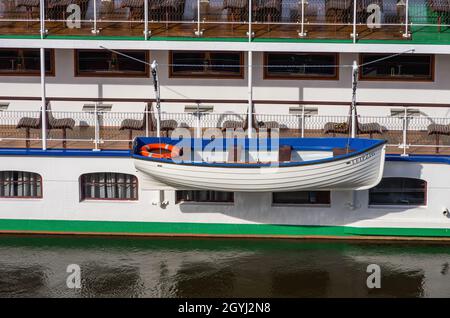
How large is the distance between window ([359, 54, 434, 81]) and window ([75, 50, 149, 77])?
5721mm

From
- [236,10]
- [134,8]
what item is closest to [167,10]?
[134,8]

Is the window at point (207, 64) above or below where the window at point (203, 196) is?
above

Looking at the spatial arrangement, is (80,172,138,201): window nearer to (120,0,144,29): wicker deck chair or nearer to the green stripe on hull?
the green stripe on hull

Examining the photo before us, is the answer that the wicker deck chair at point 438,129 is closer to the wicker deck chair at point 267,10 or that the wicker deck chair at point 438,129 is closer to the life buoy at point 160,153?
the wicker deck chair at point 267,10

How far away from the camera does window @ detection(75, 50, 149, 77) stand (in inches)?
871

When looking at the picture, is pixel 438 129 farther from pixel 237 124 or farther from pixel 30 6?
pixel 30 6

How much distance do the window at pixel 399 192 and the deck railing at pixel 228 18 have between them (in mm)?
3536

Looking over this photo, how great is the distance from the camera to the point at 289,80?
21.9m

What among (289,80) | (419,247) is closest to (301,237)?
(419,247)

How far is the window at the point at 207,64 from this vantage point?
22.0 metres

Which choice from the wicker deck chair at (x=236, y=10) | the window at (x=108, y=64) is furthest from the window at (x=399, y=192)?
the window at (x=108, y=64)

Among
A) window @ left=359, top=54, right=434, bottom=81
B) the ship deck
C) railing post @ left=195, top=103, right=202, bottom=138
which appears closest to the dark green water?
the ship deck

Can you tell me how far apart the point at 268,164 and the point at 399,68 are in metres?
5.36
